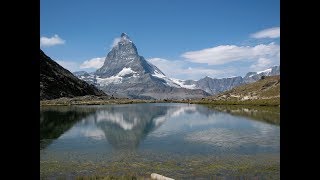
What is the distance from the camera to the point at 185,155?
48438 mm

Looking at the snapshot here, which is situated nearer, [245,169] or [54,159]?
[245,169]
